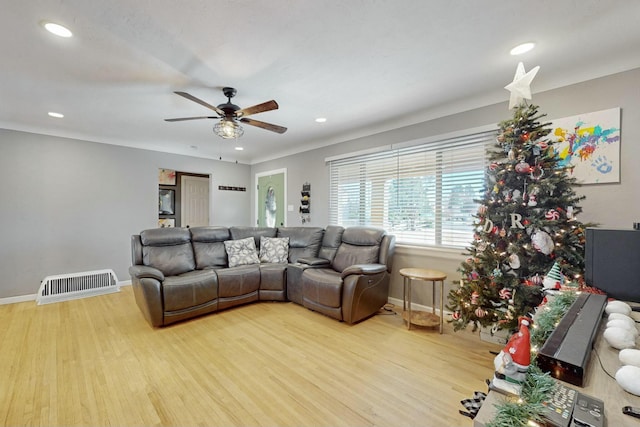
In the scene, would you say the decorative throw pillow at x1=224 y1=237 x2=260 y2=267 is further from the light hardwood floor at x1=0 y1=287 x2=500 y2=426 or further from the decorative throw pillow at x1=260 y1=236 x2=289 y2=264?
the light hardwood floor at x1=0 y1=287 x2=500 y2=426

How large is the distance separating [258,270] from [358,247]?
1443 millimetres

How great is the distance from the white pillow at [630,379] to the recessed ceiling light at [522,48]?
7.14 ft

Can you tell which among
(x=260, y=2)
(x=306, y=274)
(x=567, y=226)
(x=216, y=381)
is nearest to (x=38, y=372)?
(x=216, y=381)

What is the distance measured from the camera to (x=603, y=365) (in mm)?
895

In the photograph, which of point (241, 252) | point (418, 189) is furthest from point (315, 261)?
point (418, 189)

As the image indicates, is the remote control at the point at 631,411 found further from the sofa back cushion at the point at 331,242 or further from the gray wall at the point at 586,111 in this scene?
the sofa back cushion at the point at 331,242

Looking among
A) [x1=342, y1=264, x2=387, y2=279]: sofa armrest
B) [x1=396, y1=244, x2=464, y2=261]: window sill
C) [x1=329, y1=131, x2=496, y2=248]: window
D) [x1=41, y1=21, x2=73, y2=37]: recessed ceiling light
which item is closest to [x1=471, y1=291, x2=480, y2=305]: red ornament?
[x1=396, y1=244, x2=464, y2=261]: window sill

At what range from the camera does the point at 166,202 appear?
6223 millimetres

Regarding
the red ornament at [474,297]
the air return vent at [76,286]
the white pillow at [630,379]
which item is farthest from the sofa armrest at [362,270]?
the air return vent at [76,286]

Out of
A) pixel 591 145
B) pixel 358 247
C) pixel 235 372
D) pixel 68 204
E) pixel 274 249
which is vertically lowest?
pixel 235 372

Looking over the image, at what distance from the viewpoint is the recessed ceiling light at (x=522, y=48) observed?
1974mm

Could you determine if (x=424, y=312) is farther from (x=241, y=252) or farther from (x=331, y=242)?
(x=241, y=252)

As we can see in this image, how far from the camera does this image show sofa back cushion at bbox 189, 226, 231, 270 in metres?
3.82

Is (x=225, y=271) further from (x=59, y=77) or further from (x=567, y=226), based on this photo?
(x=567, y=226)
